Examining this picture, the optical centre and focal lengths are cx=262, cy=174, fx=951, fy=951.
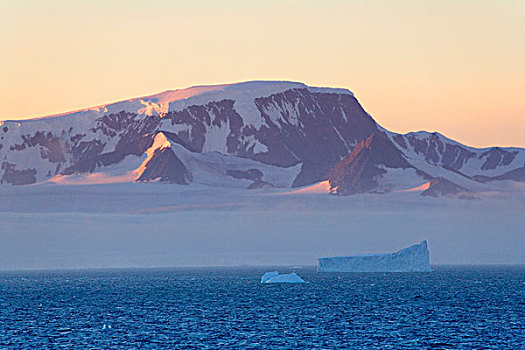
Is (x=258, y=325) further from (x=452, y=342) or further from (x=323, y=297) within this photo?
(x=323, y=297)

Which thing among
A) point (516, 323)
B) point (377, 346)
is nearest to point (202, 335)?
point (377, 346)

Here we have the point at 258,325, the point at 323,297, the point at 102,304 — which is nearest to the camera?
the point at 258,325

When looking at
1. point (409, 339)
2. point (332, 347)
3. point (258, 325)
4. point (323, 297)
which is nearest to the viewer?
point (332, 347)

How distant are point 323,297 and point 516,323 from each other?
66.1 metres

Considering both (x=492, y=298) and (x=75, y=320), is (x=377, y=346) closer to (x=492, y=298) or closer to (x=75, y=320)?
(x=75, y=320)

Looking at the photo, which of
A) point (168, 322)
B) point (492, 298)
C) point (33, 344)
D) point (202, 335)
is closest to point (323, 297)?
point (492, 298)

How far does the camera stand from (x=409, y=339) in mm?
108688

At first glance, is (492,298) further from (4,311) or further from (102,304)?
(4,311)

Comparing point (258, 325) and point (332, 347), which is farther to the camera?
point (258, 325)

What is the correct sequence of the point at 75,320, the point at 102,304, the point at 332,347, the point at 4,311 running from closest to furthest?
the point at 332,347 < the point at 75,320 < the point at 4,311 < the point at 102,304

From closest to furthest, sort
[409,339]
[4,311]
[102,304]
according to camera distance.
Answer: [409,339] → [4,311] → [102,304]

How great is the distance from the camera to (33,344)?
10481 cm

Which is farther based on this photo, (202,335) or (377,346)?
(202,335)

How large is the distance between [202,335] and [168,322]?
64.7ft
